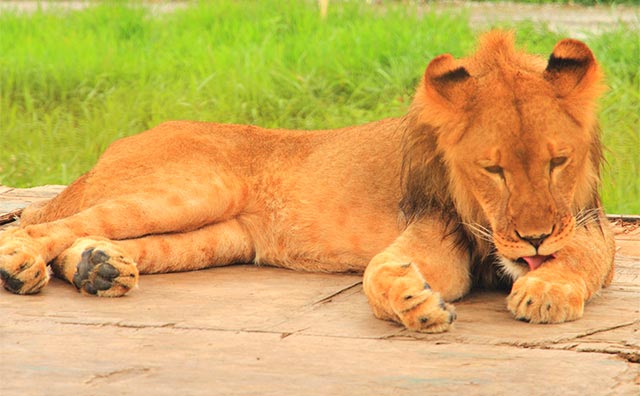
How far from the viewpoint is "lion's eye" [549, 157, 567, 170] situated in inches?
128

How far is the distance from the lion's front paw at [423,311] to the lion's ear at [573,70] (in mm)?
726

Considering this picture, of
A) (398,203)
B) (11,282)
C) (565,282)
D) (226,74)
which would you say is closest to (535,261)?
(565,282)

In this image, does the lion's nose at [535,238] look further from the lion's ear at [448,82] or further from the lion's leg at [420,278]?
the lion's ear at [448,82]

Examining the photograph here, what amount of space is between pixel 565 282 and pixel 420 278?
407mm

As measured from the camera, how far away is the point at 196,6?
960 centimetres

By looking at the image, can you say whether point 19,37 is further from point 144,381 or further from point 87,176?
point 144,381

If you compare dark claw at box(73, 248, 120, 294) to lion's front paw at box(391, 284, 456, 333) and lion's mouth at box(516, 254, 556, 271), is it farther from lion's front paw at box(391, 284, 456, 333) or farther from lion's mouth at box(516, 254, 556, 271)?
lion's mouth at box(516, 254, 556, 271)

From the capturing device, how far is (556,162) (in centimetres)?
327

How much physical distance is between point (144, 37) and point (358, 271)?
5092mm

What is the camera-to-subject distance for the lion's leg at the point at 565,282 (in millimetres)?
3209

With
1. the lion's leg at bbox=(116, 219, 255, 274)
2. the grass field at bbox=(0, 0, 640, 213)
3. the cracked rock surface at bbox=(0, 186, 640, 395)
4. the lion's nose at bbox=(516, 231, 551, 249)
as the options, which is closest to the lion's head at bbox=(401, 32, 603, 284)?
the lion's nose at bbox=(516, 231, 551, 249)

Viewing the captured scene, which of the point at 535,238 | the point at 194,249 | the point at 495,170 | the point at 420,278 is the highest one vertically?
the point at 495,170

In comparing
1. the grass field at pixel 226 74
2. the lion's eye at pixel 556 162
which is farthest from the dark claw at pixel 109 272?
the grass field at pixel 226 74

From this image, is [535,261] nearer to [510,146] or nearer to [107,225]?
[510,146]
